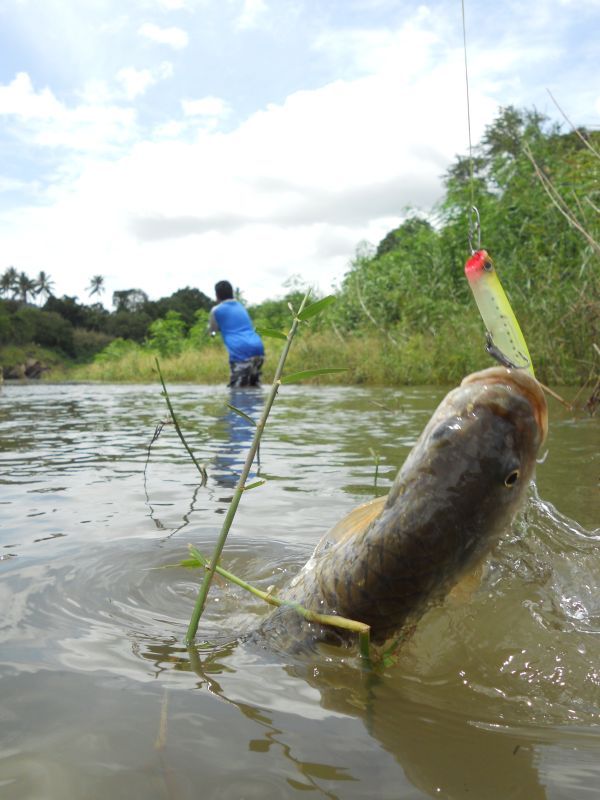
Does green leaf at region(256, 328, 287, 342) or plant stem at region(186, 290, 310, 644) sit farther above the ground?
green leaf at region(256, 328, 287, 342)

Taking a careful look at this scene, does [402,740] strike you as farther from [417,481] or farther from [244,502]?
[244,502]

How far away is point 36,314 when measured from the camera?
58.0 m

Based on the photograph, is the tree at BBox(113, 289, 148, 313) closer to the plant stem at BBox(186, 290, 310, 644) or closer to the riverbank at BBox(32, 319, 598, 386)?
the riverbank at BBox(32, 319, 598, 386)

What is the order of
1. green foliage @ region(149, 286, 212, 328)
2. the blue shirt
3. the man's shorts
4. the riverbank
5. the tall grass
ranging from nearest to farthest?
the tall grass
the riverbank
the blue shirt
the man's shorts
green foliage @ region(149, 286, 212, 328)

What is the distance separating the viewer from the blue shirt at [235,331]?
12680 mm

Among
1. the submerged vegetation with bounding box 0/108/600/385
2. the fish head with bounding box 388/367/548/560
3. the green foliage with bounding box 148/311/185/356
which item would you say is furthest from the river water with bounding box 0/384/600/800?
the green foliage with bounding box 148/311/185/356

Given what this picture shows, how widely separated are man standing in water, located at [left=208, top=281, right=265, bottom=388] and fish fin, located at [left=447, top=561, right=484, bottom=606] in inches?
421

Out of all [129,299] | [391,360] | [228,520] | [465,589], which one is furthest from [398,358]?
[129,299]

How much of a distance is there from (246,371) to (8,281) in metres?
75.9

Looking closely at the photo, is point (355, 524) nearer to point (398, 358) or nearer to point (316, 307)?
point (316, 307)

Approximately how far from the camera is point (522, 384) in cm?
142

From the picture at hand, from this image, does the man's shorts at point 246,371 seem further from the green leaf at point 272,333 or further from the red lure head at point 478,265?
the red lure head at point 478,265

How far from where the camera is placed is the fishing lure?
4.54ft

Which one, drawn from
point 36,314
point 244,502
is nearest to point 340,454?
point 244,502
